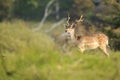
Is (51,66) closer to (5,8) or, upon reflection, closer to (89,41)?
(89,41)

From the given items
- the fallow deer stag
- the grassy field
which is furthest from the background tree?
the grassy field

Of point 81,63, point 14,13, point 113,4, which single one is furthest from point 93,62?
point 14,13

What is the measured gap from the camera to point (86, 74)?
9.58 m

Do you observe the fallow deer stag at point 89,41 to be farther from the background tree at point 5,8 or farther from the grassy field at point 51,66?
the background tree at point 5,8

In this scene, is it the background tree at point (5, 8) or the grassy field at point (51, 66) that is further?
the background tree at point (5, 8)

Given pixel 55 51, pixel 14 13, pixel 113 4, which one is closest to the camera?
pixel 55 51

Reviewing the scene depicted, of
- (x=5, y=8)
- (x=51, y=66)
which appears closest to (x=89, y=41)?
(x=51, y=66)

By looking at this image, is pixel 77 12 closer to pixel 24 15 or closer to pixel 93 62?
pixel 24 15

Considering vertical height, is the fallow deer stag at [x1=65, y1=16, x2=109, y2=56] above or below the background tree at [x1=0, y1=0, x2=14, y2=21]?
below

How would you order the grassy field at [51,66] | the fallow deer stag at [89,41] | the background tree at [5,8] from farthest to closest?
1. the background tree at [5,8]
2. the fallow deer stag at [89,41]
3. the grassy field at [51,66]

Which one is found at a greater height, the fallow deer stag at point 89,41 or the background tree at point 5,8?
the background tree at point 5,8

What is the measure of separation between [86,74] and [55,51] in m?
0.88

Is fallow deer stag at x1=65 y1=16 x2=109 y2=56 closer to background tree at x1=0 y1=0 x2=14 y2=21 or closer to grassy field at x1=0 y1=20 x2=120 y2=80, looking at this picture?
grassy field at x1=0 y1=20 x2=120 y2=80

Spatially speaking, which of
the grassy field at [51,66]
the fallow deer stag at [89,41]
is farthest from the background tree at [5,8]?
the grassy field at [51,66]
